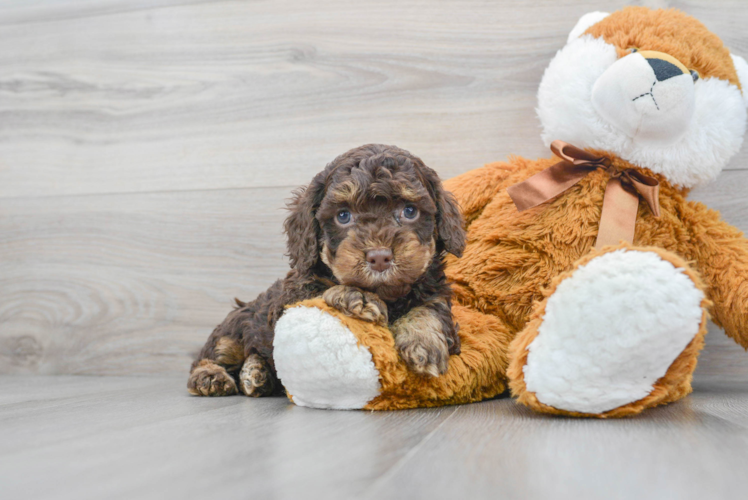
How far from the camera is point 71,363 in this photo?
2314 mm

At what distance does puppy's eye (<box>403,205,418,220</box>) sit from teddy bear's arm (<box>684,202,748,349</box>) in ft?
2.41

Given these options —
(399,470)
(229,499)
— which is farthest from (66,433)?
(399,470)

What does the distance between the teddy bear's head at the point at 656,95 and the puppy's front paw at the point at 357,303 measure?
0.73 m

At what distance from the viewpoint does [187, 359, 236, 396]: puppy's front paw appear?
1.62 m

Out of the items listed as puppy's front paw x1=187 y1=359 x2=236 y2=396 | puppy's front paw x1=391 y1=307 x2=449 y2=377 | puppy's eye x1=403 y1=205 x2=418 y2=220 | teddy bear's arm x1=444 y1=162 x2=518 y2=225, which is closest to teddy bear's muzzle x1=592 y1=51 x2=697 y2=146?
teddy bear's arm x1=444 y1=162 x2=518 y2=225

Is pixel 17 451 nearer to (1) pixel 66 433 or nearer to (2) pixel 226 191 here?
(1) pixel 66 433

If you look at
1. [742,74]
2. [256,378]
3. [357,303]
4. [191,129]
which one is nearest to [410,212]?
[357,303]

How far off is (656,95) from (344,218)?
0.80 m

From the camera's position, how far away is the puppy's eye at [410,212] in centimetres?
130

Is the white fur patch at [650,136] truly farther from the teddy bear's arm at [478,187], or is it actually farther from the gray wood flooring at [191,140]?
the gray wood flooring at [191,140]

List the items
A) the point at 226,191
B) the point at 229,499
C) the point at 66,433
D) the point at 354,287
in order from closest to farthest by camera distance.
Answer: the point at 229,499 → the point at 66,433 → the point at 354,287 → the point at 226,191

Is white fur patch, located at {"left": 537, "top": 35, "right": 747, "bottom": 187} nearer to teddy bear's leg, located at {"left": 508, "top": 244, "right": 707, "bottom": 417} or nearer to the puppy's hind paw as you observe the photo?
teddy bear's leg, located at {"left": 508, "top": 244, "right": 707, "bottom": 417}

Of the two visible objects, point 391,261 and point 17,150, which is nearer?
point 391,261

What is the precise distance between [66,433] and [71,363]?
129cm
